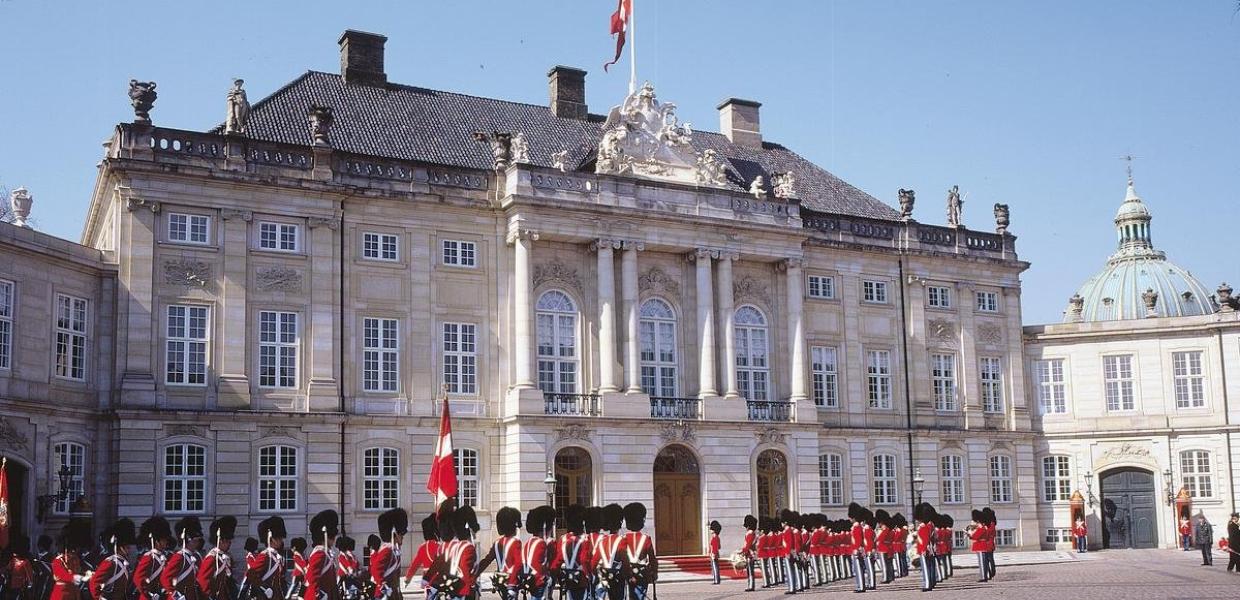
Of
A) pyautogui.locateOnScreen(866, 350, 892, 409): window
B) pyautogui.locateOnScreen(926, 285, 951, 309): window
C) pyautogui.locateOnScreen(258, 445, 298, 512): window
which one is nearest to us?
pyautogui.locateOnScreen(258, 445, 298, 512): window

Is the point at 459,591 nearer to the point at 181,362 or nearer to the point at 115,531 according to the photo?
the point at 115,531

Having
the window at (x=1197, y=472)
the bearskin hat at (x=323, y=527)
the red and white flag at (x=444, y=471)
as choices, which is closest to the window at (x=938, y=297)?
the window at (x=1197, y=472)

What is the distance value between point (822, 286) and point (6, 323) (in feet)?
82.3

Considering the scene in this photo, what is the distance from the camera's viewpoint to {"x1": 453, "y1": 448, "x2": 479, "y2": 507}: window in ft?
127

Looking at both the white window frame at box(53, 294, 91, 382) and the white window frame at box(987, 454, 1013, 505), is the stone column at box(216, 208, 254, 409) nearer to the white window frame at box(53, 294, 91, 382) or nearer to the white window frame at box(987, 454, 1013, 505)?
the white window frame at box(53, 294, 91, 382)

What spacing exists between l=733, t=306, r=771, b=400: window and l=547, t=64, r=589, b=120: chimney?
31.1 feet

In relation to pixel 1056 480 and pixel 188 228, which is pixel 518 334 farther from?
pixel 1056 480

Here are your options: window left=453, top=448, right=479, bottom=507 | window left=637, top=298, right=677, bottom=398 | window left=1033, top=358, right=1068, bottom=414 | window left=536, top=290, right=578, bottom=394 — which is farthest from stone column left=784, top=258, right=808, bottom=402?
window left=1033, top=358, right=1068, bottom=414

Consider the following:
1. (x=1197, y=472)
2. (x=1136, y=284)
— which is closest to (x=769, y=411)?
(x=1197, y=472)

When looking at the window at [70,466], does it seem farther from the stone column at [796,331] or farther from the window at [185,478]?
the stone column at [796,331]

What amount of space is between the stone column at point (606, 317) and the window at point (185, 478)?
11.3 metres

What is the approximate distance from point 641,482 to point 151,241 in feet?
49.3

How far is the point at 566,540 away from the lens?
22203 millimetres

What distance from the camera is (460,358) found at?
3925 centimetres
